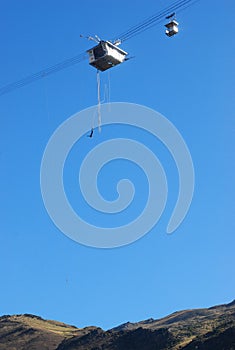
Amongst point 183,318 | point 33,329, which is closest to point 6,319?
point 33,329

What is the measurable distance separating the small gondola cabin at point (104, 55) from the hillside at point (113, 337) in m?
59.0

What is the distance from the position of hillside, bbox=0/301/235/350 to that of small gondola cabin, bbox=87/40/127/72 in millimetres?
59031

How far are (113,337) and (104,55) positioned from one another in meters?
91.8

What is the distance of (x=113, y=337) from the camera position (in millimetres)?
120500

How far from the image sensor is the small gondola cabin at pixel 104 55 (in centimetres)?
4038

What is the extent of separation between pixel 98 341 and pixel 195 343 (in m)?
33.1

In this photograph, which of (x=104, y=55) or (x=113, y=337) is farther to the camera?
(x=113, y=337)

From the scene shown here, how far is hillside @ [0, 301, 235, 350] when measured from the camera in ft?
314

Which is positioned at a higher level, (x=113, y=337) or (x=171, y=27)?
(x=113, y=337)

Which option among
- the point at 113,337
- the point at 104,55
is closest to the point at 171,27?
the point at 104,55

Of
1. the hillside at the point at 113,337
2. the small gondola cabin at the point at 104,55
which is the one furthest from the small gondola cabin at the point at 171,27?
the hillside at the point at 113,337

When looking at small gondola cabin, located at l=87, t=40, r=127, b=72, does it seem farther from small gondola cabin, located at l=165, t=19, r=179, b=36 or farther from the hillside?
the hillside

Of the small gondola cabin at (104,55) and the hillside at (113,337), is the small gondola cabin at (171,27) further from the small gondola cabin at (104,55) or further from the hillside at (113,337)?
the hillside at (113,337)

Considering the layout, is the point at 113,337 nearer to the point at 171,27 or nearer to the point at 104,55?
the point at 104,55
